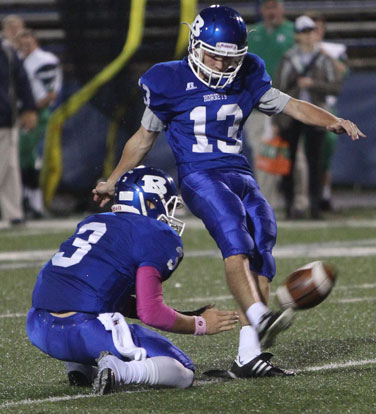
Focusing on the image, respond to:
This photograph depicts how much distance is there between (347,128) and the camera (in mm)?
4352

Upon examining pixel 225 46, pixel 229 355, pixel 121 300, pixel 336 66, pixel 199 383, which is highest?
pixel 225 46

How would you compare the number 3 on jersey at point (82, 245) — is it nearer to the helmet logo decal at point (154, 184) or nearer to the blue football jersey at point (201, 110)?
the helmet logo decal at point (154, 184)

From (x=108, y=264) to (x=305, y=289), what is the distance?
799mm

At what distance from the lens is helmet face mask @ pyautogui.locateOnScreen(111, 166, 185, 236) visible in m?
3.96

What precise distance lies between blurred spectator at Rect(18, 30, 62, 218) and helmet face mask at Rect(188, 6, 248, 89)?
664cm

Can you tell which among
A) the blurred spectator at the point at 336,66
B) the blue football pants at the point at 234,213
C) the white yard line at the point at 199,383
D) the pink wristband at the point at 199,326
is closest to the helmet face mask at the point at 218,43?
the blue football pants at the point at 234,213

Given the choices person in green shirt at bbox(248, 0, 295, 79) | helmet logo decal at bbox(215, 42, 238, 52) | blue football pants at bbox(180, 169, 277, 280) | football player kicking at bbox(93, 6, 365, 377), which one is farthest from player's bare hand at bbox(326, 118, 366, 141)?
person in green shirt at bbox(248, 0, 295, 79)

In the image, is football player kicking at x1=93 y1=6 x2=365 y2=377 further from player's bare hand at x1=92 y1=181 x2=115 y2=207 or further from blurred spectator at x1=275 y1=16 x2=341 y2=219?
blurred spectator at x1=275 y1=16 x2=341 y2=219

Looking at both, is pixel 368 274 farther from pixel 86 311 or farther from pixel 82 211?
pixel 82 211

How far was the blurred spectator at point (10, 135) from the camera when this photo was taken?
10094mm

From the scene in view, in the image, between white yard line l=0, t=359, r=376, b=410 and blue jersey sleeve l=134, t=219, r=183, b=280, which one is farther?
blue jersey sleeve l=134, t=219, r=183, b=280

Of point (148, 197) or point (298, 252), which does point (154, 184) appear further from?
point (298, 252)

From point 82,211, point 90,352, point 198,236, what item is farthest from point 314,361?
point 82,211

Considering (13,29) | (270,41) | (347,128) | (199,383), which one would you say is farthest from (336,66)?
(199,383)
